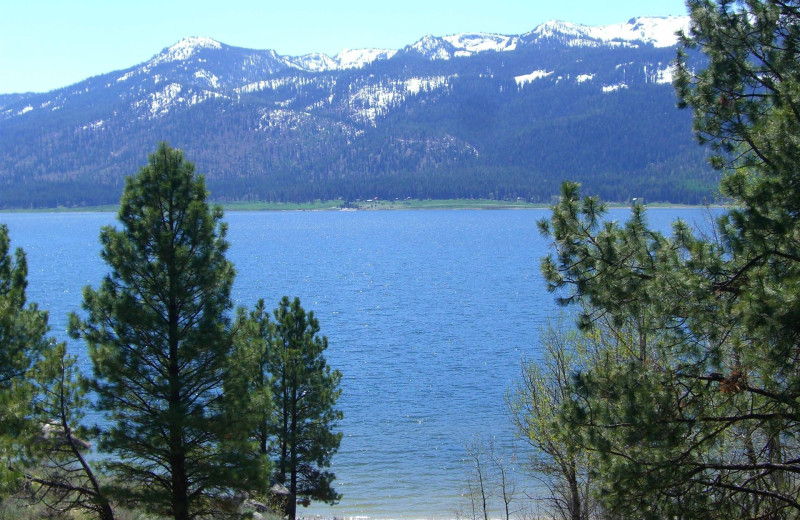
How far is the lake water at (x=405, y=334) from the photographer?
103 ft

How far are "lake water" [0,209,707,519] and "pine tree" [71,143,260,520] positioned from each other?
6344 millimetres

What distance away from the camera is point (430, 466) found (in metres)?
31.9

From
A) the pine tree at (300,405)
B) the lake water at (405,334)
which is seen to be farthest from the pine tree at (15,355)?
the pine tree at (300,405)

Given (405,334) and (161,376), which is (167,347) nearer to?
(161,376)

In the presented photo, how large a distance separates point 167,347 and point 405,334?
44.5m

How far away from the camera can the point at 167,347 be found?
15.0m

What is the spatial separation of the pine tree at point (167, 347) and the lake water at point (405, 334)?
6.34 m

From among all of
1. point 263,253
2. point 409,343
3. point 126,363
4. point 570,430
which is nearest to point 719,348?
point 570,430

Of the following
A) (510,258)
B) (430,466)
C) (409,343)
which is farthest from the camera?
(510,258)

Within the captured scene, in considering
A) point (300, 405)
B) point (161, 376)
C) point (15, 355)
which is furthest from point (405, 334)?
point (161, 376)

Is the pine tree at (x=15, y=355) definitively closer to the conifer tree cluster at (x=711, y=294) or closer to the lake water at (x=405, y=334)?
the lake water at (x=405, y=334)

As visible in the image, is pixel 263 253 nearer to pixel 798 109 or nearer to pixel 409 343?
pixel 409 343

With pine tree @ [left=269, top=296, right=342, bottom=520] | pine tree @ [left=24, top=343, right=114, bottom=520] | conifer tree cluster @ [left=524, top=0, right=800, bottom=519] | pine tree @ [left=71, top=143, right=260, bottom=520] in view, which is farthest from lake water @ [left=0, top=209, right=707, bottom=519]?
pine tree @ [left=71, top=143, right=260, bottom=520]

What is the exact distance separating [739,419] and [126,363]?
11.4m
